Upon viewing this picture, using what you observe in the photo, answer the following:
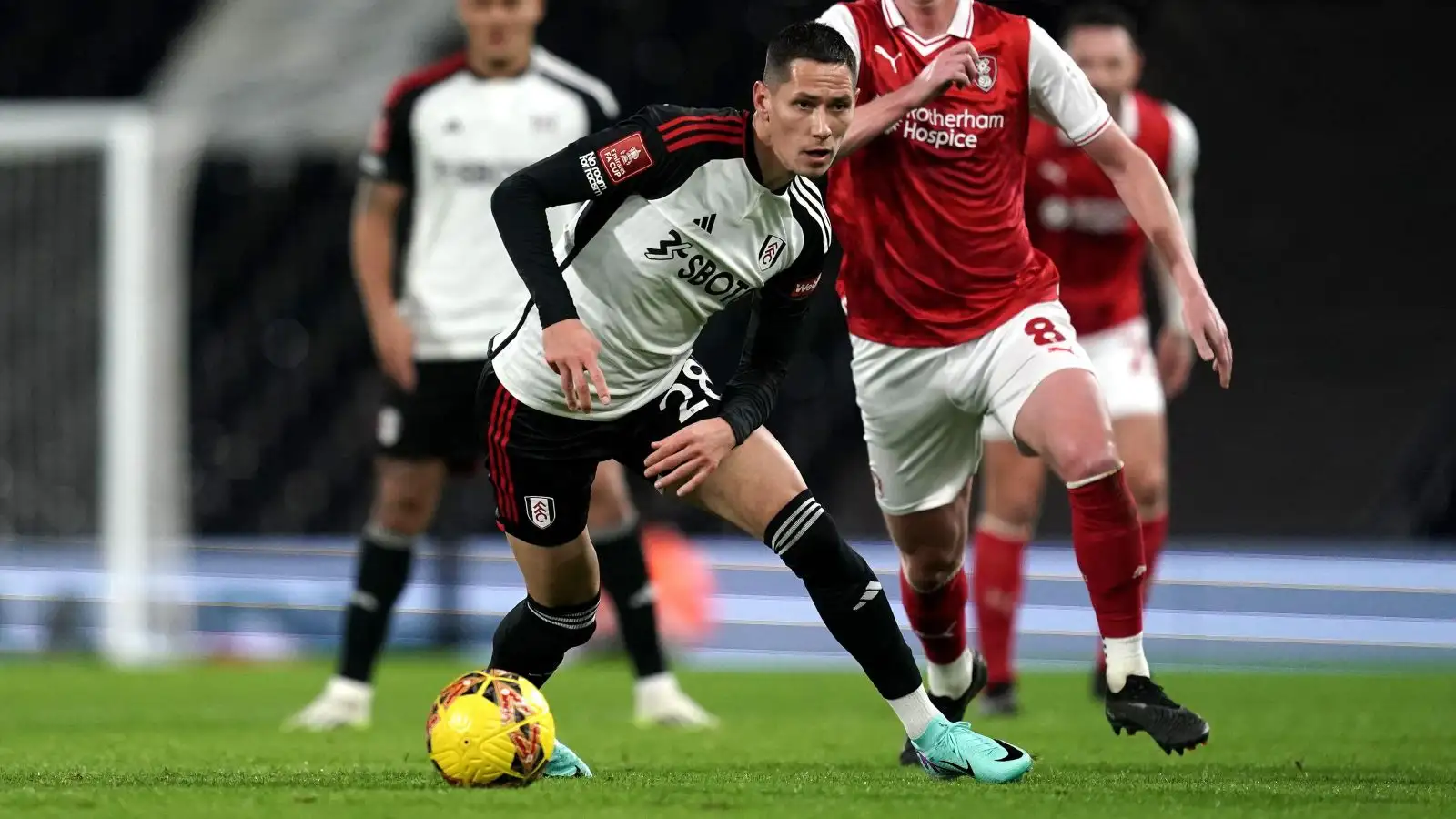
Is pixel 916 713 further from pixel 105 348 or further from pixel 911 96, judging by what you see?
pixel 105 348

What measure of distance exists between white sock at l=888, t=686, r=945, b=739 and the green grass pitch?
11cm

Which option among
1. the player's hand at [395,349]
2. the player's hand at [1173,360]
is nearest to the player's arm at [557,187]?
the player's hand at [395,349]

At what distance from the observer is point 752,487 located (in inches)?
175

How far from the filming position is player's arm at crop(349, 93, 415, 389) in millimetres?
6855

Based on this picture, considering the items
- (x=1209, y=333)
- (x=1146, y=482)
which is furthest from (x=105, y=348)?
(x=1209, y=333)

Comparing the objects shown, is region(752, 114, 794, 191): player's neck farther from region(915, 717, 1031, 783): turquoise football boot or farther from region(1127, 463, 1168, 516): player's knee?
region(1127, 463, 1168, 516): player's knee

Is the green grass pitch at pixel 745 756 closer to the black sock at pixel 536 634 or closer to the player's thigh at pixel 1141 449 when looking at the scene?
the black sock at pixel 536 634

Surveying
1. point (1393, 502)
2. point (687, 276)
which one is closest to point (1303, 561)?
point (1393, 502)

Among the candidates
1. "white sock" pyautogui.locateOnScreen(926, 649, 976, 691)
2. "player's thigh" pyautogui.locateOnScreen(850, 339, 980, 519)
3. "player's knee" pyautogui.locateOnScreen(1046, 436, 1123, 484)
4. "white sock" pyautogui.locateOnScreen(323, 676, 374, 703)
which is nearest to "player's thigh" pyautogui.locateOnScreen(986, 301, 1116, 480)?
"player's knee" pyautogui.locateOnScreen(1046, 436, 1123, 484)

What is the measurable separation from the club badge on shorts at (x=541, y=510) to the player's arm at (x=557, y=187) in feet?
1.66

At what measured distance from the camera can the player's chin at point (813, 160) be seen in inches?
169

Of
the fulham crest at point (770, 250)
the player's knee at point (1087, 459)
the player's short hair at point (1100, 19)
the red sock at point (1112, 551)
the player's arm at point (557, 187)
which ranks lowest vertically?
the red sock at point (1112, 551)

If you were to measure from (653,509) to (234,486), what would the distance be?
10.7 feet

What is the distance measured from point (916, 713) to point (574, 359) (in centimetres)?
109
